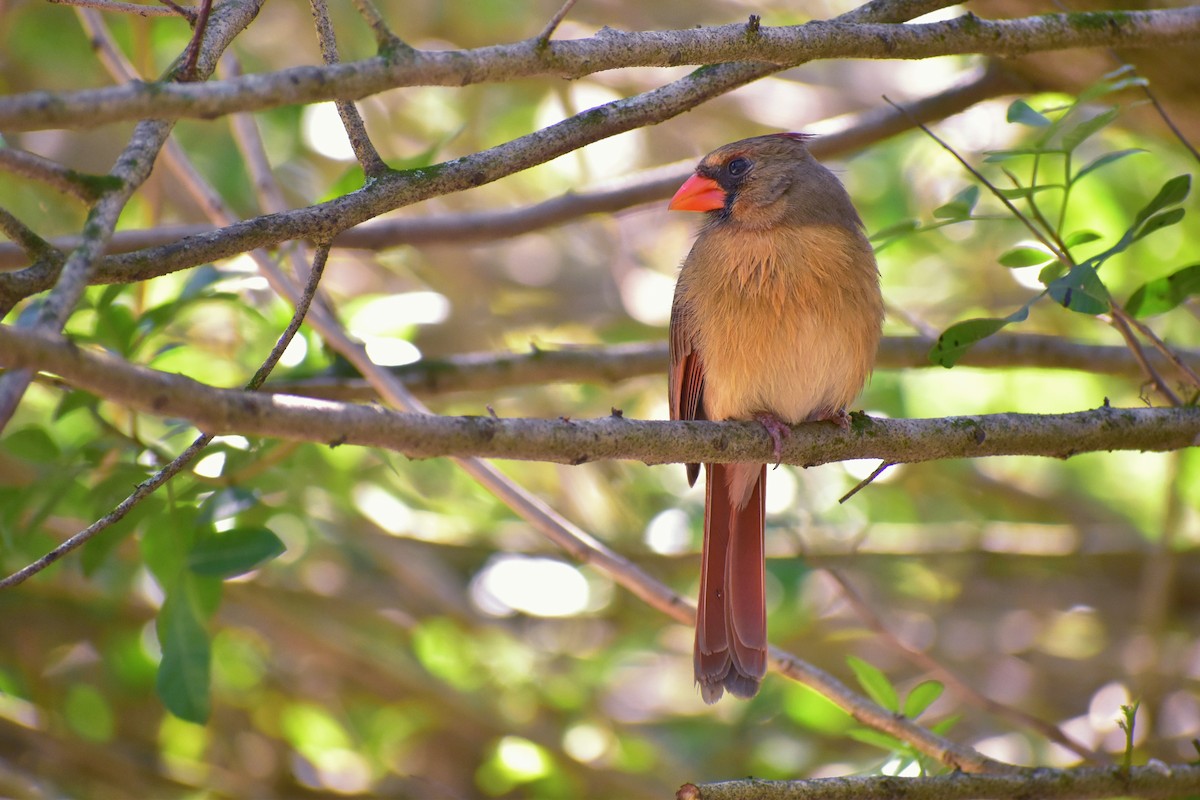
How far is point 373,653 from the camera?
174 inches

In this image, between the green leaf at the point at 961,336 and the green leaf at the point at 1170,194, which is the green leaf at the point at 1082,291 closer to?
the green leaf at the point at 961,336

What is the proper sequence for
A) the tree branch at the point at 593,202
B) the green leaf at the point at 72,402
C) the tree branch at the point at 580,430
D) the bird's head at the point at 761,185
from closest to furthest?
the tree branch at the point at 580,430, the green leaf at the point at 72,402, the bird's head at the point at 761,185, the tree branch at the point at 593,202

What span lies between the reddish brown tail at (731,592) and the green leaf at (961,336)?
0.92 metres

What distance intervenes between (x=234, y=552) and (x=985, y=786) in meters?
1.75

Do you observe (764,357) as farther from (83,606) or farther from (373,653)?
(83,606)

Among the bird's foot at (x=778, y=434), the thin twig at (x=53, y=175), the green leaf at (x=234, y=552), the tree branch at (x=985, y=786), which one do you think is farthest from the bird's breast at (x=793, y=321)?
the thin twig at (x=53, y=175)

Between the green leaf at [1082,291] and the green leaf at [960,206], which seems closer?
the green leaf at [1082,291]

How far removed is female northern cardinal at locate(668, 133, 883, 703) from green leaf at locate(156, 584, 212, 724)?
1.29m

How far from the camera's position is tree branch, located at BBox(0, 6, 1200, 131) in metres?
1.56

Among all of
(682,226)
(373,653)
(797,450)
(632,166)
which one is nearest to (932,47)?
(797,450)

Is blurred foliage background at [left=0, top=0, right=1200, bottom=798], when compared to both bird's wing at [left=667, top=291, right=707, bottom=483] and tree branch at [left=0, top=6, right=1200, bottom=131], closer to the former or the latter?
Result: bird's wing at [left=667, top=291, right=707, bottom=483]

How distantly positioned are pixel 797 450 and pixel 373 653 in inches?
90.3

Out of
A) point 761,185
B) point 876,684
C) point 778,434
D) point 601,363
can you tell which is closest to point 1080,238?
point 778,434

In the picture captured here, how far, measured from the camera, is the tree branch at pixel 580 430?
1.42 metres
